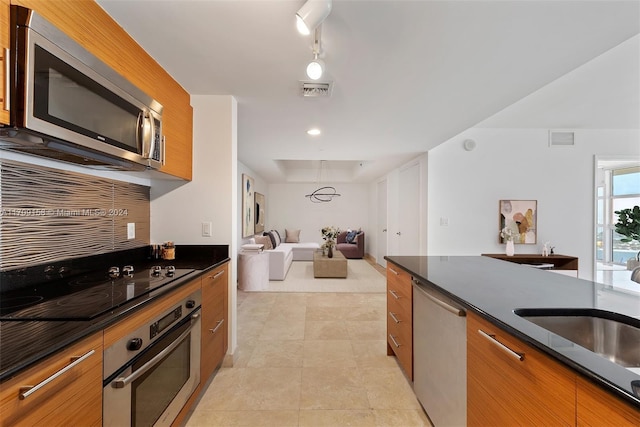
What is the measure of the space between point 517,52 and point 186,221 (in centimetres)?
267

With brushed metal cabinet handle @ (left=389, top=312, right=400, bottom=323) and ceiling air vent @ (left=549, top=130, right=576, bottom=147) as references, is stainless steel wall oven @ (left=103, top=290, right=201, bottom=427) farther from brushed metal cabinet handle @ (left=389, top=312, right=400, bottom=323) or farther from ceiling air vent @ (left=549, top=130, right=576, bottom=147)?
ceiling air vent @ (left=549, top=130, right=576, bottom=147)

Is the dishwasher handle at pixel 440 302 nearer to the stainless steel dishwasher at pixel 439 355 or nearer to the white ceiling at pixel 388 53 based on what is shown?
the stainless steel dishwasher at pixel 439 355

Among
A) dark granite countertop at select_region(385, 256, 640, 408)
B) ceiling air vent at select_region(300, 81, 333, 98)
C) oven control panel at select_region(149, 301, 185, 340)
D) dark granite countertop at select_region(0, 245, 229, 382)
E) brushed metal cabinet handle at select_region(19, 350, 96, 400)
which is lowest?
oven control panel at select_region(149, 301, 185, 340)

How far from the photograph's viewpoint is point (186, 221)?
2.34m

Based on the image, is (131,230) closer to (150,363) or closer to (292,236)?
(150,363)

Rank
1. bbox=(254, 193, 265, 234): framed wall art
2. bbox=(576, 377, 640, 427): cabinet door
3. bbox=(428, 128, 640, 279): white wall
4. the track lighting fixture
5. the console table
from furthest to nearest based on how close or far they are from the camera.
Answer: bbox=(254, 193, 265, 234): framed wall art → bbox=(428, 128, 640, 279): white wall → the console table → the track lighting fixture → bbox=(576, 377, 640, 427): cabinet door

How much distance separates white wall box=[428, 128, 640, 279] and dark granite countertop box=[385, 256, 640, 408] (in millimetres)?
2217

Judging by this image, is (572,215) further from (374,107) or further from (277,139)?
(277,139)

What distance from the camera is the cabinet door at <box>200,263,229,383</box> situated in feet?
6.03

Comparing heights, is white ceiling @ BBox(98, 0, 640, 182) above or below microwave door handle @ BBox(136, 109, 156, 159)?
above

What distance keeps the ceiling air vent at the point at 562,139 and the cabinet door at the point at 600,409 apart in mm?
4858

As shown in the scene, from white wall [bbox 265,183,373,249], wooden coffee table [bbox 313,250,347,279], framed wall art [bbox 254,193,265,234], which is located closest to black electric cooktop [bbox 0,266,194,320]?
wooden coffee table [bbox 313,250,347,279]

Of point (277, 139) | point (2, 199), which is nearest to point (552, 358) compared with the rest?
point (2, 199)

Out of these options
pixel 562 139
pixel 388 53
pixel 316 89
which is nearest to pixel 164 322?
pixel 316 89
